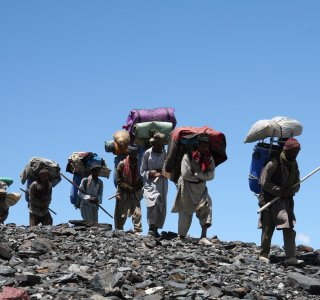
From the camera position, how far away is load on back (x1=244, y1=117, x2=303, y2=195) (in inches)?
680

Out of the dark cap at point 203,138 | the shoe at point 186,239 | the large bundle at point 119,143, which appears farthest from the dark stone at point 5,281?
the large bundle at point 119,143

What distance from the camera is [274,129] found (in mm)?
17578

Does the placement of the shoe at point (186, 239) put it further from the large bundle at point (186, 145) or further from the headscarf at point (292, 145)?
the headscarf at point (292, 145)

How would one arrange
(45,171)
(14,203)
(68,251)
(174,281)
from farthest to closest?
(14,203)
(45,171)
(68,251)
(174,281)

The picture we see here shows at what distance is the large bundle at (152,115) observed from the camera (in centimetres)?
2098

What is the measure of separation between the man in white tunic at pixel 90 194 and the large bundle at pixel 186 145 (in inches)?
180

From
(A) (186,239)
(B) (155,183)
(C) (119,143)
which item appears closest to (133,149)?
(B) (155,183)

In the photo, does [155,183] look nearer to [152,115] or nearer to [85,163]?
[152,115]

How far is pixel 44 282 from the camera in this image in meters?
12.2

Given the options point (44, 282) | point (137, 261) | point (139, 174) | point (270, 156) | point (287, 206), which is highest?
point (139, 174)

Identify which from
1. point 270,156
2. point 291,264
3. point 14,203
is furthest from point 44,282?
point 14,203

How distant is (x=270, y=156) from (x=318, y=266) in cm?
236

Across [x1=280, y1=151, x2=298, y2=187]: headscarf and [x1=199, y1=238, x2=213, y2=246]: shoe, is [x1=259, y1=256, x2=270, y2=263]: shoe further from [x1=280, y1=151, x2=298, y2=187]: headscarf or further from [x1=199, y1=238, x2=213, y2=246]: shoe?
[x1=199, y1=238, x2=213, y2=246]: shoe

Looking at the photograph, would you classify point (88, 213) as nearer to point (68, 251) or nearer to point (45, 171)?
point (45, 171)
